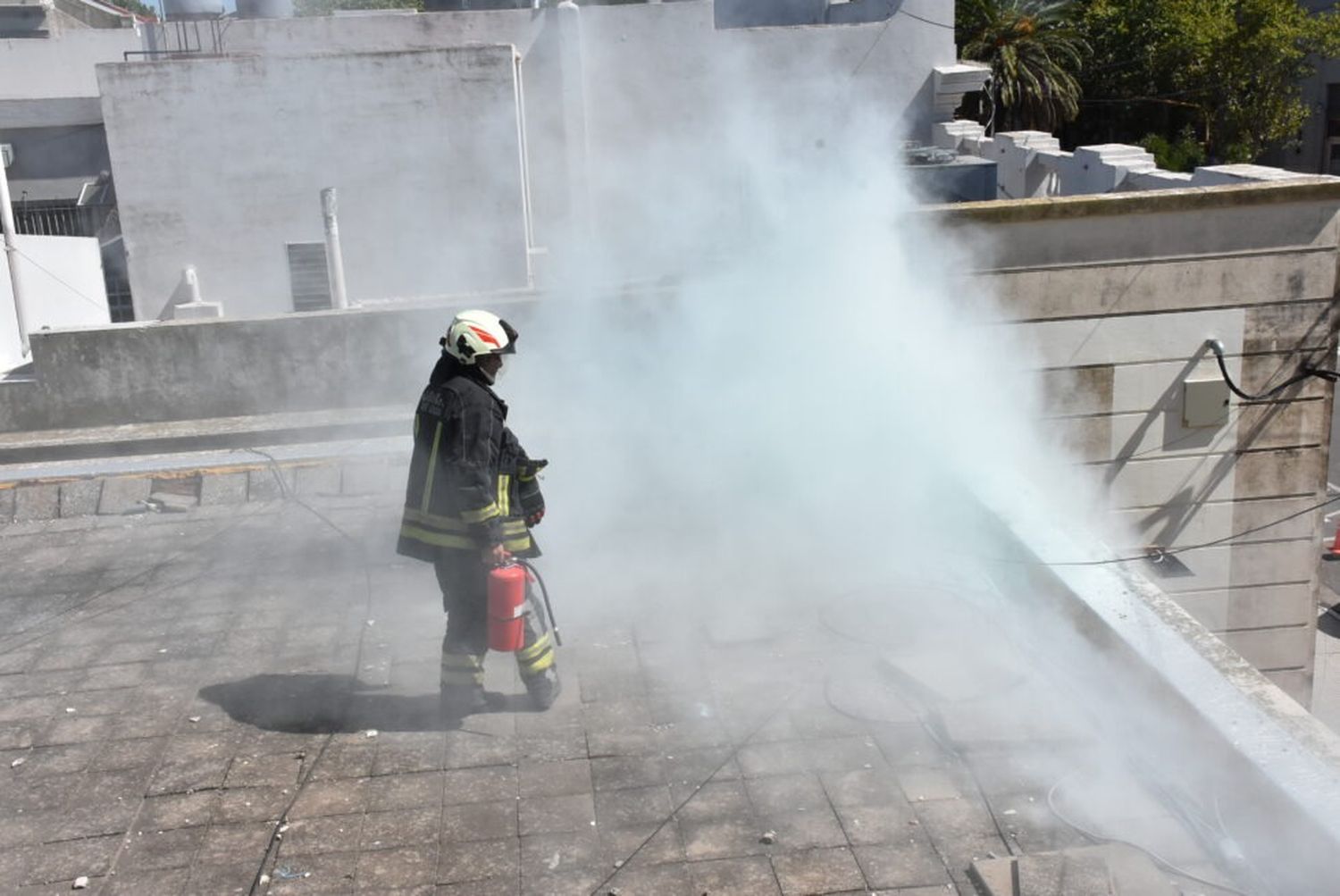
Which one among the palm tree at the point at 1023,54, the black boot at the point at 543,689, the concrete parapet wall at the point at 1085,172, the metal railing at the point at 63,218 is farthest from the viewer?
the palm tree at the point at 1023,54

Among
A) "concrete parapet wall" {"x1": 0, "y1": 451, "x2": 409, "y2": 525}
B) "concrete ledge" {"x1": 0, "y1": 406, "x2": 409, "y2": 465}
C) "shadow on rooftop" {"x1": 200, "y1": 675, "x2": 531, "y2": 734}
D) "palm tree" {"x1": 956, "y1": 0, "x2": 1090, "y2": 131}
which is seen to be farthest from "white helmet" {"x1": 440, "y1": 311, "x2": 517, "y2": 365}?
"palm tree" {"x1": 956, "y1": 0, "x2": 1090, "y2": 131}

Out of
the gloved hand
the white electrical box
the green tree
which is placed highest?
the green tree

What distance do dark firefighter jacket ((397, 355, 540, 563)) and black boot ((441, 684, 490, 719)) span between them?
50 centimetres

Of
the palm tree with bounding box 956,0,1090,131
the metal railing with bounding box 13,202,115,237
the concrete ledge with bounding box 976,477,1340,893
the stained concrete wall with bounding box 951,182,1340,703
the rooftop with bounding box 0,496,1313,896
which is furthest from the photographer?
the palm tree with bounding box 956,0,1090,131

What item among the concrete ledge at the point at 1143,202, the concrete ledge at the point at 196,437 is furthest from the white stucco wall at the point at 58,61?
the concrete ledge at the point at 1143,202

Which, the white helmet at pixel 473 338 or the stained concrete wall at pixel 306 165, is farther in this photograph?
the stained concrete wall at pixel 306 165

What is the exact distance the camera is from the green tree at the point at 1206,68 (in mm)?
27297

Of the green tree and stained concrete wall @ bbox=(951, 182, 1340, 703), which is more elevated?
the green tree

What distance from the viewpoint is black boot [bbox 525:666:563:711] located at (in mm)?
4246

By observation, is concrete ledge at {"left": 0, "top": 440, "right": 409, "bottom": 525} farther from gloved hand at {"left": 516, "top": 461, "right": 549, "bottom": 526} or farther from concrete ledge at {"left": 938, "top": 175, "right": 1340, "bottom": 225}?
concrete ledge at {"left": 938, "top": 175, "right": 1340, "bottom": 225}

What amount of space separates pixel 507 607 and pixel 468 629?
208mm

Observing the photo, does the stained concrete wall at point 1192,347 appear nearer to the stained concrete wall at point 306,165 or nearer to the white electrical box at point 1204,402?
the white electrical box at point 1204,402

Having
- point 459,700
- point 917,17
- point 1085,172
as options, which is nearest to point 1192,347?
point 1085,172

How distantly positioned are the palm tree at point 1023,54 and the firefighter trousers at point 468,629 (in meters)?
24.2
